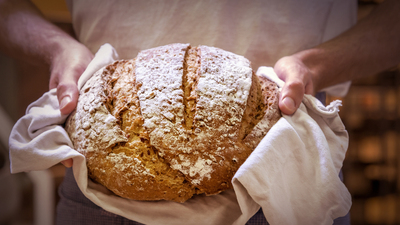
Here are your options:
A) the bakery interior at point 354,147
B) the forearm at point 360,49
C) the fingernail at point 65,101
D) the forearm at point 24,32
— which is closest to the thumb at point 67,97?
the fingernail at point 65,101

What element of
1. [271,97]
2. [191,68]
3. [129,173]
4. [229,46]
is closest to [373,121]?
[229,46]

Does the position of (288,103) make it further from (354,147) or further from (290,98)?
(354,147)

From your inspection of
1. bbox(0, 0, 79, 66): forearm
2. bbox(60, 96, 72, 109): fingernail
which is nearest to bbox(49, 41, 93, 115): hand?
bbox(60, 96, 72, 109): fingernail

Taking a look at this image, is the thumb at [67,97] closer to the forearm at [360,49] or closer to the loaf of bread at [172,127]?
the loaf of bread at [172,127]

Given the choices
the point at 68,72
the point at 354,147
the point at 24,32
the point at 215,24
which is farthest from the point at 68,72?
the point at 354,147

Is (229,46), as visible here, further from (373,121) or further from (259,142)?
(373,121)
